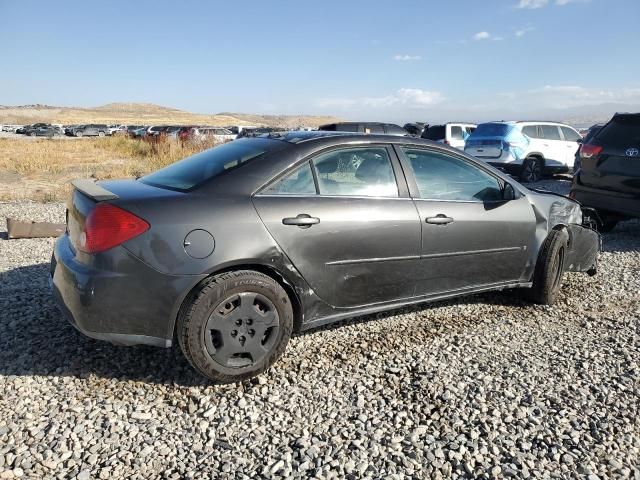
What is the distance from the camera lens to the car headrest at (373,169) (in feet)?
11.4

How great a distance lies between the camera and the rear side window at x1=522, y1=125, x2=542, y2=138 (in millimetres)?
13242

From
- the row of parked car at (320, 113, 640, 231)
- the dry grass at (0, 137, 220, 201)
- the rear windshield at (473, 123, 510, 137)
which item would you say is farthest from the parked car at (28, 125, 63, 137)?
the rear windshield at (473, 123, 510, 137)

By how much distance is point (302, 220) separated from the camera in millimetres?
3043

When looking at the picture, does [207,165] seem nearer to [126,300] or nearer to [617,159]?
[126,300]

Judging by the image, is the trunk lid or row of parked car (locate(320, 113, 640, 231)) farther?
row of parked car (locate(320, 113, 640, 231))

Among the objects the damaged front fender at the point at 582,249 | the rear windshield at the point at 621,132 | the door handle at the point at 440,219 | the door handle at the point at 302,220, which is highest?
the rear windshield at the point at 621,132

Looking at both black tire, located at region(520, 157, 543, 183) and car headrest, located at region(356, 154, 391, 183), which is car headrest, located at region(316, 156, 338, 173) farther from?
black tire, located at region(520, 157, 543, 183)

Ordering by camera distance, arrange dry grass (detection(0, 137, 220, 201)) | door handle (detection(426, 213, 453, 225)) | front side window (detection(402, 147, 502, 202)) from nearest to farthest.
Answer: door handle (detection(426, 213, 453, 225)), front side window (detection(402, 147, 502, 202)), dry grass (detection(0, 137, 220, 201))

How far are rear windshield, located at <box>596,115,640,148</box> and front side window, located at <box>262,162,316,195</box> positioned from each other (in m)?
5.33

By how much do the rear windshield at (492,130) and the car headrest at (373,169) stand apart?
10.8m

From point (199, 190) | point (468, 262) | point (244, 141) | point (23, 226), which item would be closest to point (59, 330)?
point (199, 190)

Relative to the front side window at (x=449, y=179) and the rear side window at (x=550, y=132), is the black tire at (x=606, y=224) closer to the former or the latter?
the front side window at (x=449, y=179)

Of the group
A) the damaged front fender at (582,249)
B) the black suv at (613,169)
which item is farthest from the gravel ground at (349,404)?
the black suv at (613,169)

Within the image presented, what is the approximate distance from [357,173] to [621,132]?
5075 mm
